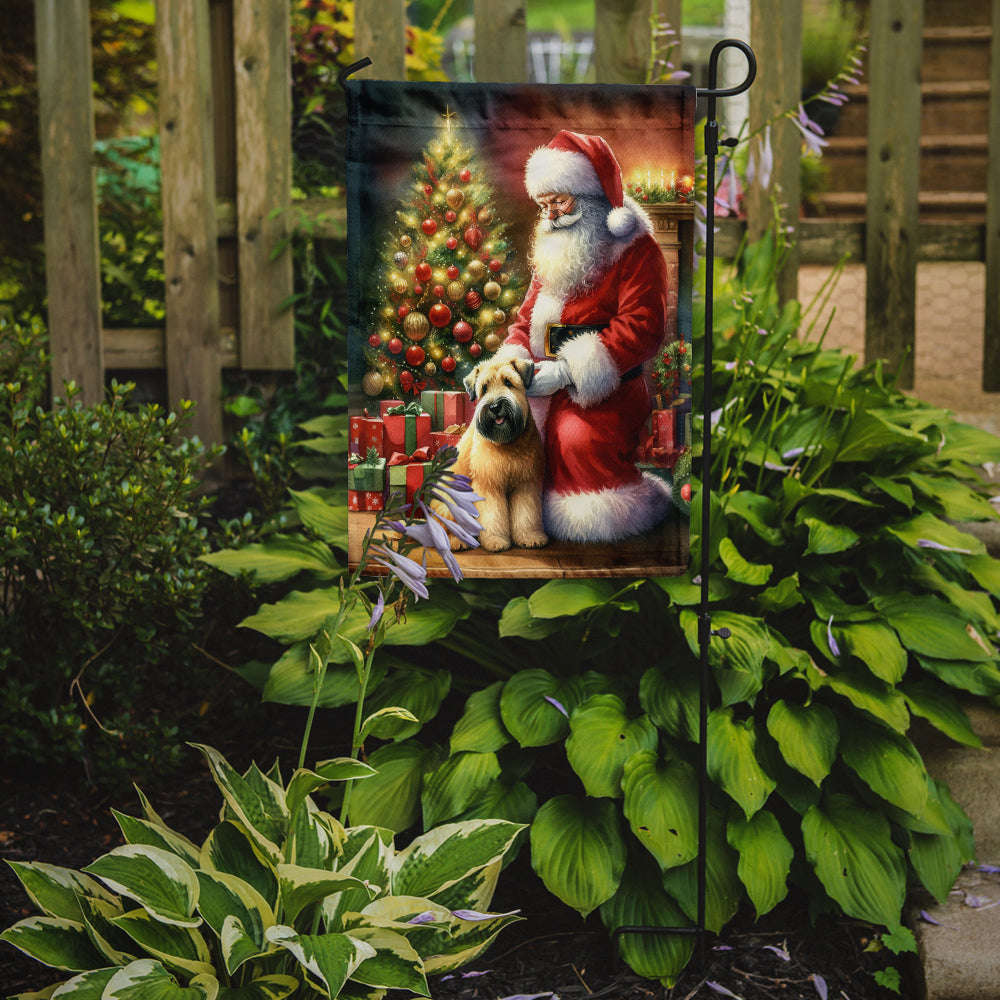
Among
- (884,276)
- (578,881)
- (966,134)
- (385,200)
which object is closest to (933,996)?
(578,881)

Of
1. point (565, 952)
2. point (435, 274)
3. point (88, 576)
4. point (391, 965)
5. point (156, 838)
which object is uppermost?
point (435, 274)

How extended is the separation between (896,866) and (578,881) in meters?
0.63

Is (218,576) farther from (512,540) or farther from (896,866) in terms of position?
(896,866)

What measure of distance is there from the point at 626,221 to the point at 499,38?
5.51 ft

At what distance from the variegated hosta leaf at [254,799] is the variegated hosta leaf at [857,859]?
99 cm

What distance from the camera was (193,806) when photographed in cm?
241

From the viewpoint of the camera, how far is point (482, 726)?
6.90 ft

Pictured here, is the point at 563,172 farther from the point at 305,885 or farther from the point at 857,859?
the point at 857,859

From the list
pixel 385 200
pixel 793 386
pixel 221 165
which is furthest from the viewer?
pixel 221 165

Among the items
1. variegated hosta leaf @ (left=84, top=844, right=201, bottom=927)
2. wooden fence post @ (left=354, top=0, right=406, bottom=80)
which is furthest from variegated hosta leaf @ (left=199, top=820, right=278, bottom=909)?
wooden fence post @ (left=354, top=0, right=406, bottom=80)

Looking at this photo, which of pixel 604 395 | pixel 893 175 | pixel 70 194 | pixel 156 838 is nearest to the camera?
pixel 156 838

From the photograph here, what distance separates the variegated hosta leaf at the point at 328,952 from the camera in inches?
57.3

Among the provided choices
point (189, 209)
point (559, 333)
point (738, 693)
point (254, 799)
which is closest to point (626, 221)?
point (559, 333)

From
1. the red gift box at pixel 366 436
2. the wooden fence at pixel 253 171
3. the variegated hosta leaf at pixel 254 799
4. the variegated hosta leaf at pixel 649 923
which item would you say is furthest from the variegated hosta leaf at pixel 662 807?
the wooden fence at pixel 253 171
